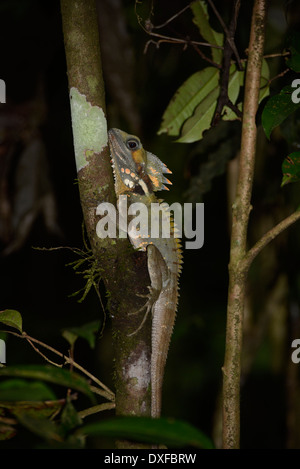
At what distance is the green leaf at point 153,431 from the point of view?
854 millimetres

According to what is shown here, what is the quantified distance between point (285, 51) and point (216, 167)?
3.06 ft

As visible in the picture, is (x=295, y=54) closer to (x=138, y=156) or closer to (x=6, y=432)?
(x=138, y=156)

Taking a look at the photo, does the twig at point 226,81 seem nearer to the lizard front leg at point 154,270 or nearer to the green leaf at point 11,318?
the lizard front leg at point 154,270

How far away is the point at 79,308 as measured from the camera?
16.2 feet

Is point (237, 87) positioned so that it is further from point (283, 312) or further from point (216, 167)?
point (283, 312)

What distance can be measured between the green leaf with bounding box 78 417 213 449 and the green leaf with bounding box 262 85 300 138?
3.60 feet

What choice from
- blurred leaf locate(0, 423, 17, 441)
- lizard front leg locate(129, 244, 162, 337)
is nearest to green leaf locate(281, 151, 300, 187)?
lizard front leg locate(129, 244, 162, 337)

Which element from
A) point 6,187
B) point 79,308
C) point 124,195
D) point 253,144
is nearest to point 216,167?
point 124,195

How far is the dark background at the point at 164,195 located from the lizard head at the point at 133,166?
0.73ft

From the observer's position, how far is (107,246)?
1.54 m

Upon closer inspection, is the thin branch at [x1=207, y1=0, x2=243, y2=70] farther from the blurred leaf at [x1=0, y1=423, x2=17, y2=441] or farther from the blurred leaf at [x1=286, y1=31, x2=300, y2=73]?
the blurred leaf at [x1=0, y1=423, x2=17, y2=441]

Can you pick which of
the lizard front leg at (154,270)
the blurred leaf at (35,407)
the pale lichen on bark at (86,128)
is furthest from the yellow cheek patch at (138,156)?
the blurred leaf at (35,407)

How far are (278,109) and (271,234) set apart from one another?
1.59 ft

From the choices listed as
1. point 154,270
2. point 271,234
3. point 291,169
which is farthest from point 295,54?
point 154,270
